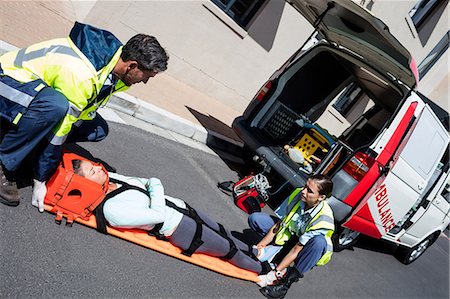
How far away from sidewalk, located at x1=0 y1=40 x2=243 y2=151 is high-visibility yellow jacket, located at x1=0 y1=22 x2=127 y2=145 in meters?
2.46

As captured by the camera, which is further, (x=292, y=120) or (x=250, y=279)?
(x=292, y=120)

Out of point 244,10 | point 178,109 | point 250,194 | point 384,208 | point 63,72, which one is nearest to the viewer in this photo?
point 63,72

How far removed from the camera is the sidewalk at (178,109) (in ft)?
20.6

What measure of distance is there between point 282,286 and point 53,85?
280 centimetres

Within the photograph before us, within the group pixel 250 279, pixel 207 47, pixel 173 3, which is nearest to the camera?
pixel 250 279

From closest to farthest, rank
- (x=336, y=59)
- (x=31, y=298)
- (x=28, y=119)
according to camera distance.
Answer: (x=31, y=298)
(x=28, y=119)
(x=336, y=59)

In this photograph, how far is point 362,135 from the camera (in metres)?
7.89

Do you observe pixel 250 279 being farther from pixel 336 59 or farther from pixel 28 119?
pixel 336 59

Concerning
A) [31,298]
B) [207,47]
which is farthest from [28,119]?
[207,47]

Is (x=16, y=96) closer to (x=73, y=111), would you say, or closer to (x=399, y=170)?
(x=73, y=111)

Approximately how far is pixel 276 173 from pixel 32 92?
3.84m

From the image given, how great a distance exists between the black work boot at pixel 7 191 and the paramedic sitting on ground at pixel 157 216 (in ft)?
1.50

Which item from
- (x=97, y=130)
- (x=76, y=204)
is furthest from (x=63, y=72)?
(x=97, y=130)

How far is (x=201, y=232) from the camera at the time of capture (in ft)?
13.1
